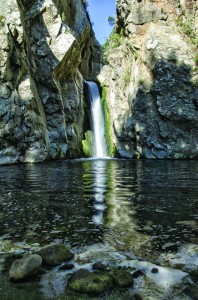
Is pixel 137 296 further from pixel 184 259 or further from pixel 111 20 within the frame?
pixel 111 20

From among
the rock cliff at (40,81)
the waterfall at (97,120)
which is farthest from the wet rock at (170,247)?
the waterfall at (97,120)

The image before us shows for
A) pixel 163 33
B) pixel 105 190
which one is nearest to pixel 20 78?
pixel 163 33

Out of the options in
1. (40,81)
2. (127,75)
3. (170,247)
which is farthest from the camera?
(127,75)

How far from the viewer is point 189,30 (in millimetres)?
33094

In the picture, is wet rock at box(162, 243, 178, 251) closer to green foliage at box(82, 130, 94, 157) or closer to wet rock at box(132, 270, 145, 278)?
wet rock at box(132, 270, 145, 278)

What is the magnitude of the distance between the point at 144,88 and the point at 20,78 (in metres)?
12.4

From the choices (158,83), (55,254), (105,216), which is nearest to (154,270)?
(55,254)

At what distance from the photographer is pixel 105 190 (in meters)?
10.8

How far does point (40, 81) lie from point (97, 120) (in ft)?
30.5

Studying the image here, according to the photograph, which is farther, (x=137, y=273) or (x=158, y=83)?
(x=158, y=83)

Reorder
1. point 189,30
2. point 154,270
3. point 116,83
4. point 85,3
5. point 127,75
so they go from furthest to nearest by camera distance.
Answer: point 85,3, point 116,83, point 127,75, point 189,30, point 154,270

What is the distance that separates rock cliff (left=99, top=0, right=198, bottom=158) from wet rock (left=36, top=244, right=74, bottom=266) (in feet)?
86.4

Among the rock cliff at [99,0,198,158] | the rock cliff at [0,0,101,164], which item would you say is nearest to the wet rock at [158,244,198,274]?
the rock cliff at [0,0,101,164]

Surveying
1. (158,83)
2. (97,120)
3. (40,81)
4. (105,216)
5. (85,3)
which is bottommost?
(105,216)
